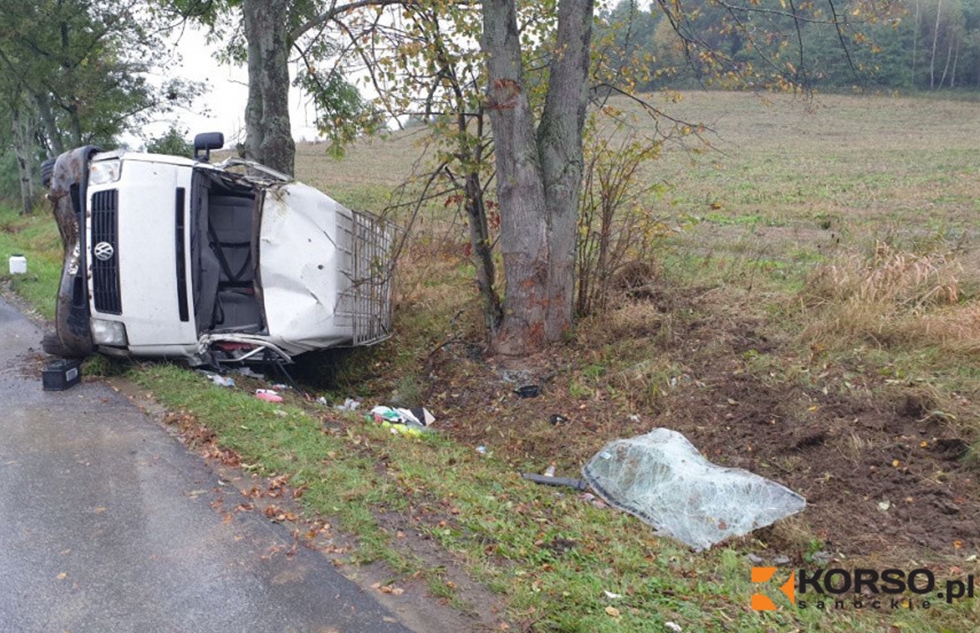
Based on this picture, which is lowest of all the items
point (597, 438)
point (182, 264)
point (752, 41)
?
point (597, 438)

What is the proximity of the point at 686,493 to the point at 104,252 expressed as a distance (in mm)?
5543

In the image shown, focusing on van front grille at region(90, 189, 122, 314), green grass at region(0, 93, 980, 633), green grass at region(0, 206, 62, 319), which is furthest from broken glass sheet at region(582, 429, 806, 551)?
green grass at region(0, 206, 62, 319)

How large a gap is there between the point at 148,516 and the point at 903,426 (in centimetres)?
535

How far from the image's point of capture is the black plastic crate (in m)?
7.10

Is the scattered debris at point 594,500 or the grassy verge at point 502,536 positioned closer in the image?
the grassy verge at point 502,536

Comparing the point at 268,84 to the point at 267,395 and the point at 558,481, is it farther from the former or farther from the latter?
the point at 558,481

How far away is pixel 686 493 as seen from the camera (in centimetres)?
532

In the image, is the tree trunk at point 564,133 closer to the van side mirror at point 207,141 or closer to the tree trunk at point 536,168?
the tree trunk at point 536,168

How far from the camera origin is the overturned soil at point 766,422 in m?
5.08

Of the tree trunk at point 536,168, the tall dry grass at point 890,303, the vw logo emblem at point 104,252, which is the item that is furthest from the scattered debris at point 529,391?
the vw logo emblem at point 104,252

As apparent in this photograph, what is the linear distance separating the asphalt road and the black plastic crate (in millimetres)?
1097

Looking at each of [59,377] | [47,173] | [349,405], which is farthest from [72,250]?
[349,405]

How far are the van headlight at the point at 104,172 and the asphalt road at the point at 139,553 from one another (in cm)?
246

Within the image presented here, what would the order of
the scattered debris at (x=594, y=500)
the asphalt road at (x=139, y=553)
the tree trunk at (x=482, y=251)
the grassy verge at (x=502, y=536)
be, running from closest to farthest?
the asphalt road at (x=139, y=553) → the grassy verge at (x=502, y=536) → the scattered debris at (x=594, y=500) → the tree trunk at (x=482, y=251)
